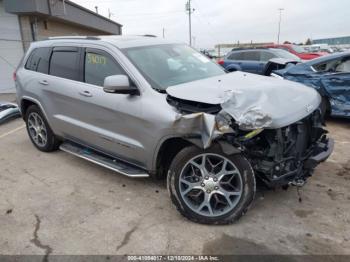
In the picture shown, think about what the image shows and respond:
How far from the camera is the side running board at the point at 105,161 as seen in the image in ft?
12.9

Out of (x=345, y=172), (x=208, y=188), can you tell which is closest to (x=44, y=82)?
(x=208, y=188)

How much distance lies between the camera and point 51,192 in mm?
4234

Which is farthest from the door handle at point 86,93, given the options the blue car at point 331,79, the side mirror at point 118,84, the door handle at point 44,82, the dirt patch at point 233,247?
the blue car at point 331,79

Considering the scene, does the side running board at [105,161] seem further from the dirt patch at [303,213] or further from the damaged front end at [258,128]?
the dirt patch at [303,213]

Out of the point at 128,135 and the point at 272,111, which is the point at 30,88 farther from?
the point at 272,111

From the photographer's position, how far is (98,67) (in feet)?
14.3

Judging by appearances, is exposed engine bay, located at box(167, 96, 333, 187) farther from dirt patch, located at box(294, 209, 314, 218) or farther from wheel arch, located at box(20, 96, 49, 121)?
wheel arch, located at box(20, 96, 49, 121)

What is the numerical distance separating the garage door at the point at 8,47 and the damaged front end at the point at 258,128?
13900 millimetres

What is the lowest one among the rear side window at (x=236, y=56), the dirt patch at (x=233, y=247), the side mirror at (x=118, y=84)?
the dirt patch at (x=233, y=247)

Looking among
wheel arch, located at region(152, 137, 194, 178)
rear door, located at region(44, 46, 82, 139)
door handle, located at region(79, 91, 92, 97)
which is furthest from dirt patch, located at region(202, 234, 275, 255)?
rear door, located at region(44, 46, 82, 139)

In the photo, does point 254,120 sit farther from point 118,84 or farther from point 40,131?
point 40,131

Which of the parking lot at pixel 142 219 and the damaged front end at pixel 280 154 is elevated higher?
the damaged front end at pixel 280 154

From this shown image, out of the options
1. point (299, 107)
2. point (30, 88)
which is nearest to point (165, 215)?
point (299, 107)

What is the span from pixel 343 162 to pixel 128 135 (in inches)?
129
